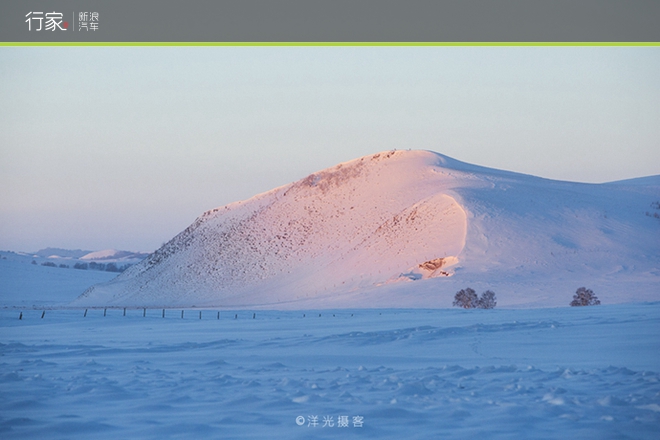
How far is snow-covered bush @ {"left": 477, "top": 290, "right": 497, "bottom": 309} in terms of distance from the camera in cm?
4022

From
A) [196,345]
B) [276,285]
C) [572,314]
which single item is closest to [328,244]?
[276,285]

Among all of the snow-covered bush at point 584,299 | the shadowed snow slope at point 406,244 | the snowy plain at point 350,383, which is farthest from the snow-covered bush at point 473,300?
Result: the snowy plain at point 350,383

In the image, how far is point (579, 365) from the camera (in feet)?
47.1

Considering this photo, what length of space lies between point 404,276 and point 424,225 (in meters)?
12.7

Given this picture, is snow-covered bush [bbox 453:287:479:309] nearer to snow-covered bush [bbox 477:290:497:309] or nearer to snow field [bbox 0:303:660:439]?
snow-covered bush [bbox 477:290:497:309]

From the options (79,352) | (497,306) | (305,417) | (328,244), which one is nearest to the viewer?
(305,417)

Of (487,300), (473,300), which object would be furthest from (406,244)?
(473,300)

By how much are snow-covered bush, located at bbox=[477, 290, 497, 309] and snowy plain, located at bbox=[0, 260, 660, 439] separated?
17.6 m

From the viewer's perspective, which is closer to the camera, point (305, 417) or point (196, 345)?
point (305, 417)

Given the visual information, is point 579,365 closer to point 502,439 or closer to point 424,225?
point 502,439

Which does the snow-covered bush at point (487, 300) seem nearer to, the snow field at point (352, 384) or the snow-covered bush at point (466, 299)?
the snow-covered bush at point (466, 299)

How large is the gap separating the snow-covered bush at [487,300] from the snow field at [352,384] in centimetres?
1826

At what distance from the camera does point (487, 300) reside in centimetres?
4075

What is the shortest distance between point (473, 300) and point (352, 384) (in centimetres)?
2864
